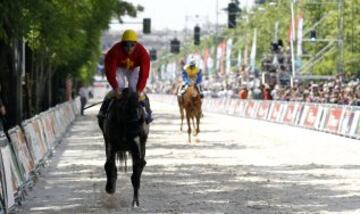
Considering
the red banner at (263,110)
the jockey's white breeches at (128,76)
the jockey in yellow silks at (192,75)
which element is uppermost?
the jockey's white breeches at (128,76)

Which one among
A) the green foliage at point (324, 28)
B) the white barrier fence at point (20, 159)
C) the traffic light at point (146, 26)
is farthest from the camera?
the traffic light at point (146, 26)

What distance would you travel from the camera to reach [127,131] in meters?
16.3

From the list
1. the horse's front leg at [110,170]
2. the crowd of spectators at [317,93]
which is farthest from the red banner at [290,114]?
the horse's front leg at [110,170]

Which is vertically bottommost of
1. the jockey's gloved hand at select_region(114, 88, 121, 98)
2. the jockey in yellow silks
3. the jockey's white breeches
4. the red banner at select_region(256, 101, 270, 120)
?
the red banner at select_region(256, 101, 270, 120)

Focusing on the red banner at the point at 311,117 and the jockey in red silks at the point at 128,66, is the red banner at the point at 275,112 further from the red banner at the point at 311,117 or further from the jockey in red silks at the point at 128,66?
the jockey in red silks at the point at 128,66

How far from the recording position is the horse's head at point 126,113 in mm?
16109

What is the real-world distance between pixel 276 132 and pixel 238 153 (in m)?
12.5

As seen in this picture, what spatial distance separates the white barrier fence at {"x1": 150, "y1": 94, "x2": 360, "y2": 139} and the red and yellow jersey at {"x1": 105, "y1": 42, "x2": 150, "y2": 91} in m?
18.6

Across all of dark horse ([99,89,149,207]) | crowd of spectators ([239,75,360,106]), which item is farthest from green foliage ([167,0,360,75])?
dark horse ([99,89,149,207])

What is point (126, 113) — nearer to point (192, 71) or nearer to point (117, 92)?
point (117, 92)

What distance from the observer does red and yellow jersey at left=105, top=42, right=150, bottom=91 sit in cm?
1642

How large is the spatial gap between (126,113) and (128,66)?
856 mm

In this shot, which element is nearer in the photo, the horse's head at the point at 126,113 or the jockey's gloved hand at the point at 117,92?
the horse's head at the point at 126,113

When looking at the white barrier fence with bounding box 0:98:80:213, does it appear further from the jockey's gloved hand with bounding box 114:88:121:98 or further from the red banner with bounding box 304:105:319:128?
the red banner with bounding box 304:105:319:128
